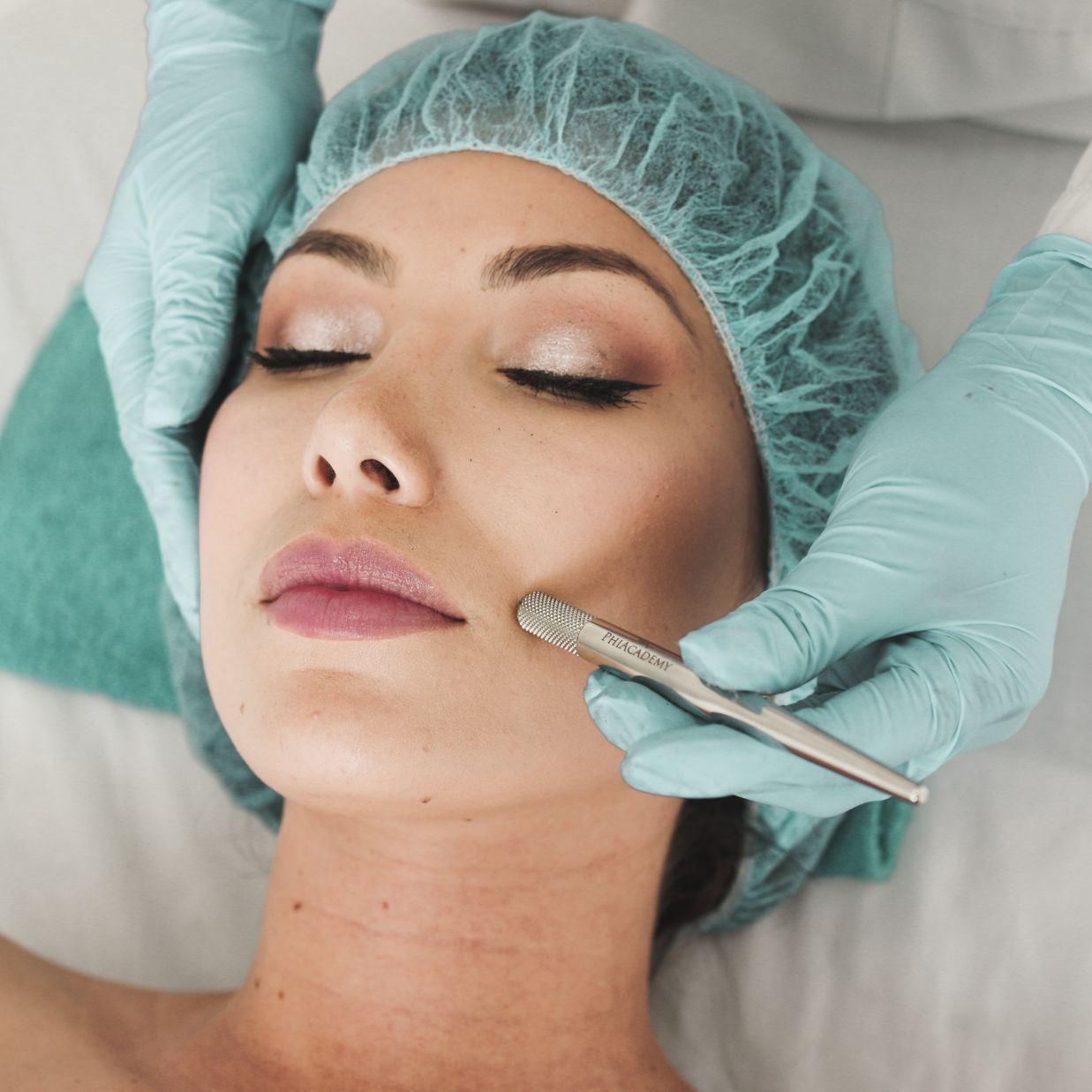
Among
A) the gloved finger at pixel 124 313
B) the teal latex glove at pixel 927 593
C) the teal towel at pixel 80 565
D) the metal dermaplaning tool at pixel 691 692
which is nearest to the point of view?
the metal dermaplaning tool at pixel 691 692

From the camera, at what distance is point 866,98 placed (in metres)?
1.89

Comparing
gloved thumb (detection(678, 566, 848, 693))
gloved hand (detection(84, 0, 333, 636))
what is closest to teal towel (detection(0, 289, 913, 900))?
gloved hand (detection(84, 0, 333, 636))

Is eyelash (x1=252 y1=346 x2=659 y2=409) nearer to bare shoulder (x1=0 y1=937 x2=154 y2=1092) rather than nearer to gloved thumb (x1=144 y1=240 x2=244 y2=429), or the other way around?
gloved thumb (x1=144 y1=240 x2=244 y2=429)

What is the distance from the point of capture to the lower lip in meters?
1.10

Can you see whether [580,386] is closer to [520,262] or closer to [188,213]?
[520,262]

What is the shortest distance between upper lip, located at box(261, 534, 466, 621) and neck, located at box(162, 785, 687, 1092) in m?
0.28

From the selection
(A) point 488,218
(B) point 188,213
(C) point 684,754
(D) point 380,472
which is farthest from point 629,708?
(B) point 188,213

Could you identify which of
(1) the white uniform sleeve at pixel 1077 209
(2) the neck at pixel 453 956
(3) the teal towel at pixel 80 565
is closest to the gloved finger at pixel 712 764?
(2) the neck at pixel 453 956

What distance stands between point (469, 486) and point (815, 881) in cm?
95

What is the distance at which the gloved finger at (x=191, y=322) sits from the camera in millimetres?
1496

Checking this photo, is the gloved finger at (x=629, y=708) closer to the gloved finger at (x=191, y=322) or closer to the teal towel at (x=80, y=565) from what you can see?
the gloved finger at (x=191, y=322)

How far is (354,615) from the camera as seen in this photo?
1105mm

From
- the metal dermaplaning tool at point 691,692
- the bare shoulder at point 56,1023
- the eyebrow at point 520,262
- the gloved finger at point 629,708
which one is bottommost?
the bare shoulder at point 56,1023

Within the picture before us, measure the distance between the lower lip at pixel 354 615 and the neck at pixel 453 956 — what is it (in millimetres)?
258
